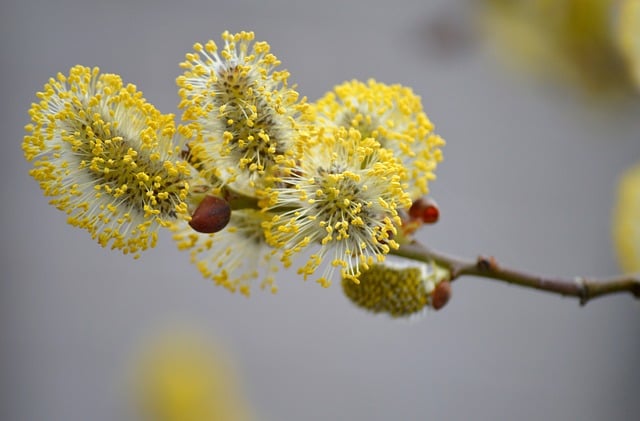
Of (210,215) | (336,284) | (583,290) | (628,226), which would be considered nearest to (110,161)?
(210,215)

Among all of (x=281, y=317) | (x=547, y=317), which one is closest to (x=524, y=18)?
(x=281, y=317)

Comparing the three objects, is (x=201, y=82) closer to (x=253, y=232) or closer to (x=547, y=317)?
(x=253, y=232)

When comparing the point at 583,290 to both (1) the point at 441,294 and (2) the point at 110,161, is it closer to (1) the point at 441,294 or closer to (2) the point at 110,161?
(1) the point at 441,294

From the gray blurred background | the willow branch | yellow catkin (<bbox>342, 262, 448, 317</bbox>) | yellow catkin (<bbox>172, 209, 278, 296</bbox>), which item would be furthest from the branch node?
the gray blurred background

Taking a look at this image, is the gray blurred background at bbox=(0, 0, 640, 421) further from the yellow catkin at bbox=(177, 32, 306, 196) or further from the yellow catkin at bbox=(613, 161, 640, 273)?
the yellow catkin at bbox=(177, 32, 306, 196)

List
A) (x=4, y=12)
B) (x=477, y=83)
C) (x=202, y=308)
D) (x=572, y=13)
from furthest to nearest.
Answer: (x=477, y=83), (x=202, y=308), (x=4, y=12), (x=572, y=13)

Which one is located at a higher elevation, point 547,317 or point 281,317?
point 547,317
